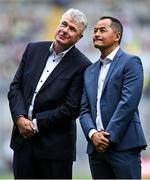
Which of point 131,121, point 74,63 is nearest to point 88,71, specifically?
point 74,63

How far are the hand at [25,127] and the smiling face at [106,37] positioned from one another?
1.88ft

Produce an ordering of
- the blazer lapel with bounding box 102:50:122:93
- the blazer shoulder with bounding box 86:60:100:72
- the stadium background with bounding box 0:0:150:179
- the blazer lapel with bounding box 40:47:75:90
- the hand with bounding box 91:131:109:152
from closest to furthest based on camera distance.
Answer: the hand with bounding box 91:131:109:152, the blazer lapel with bounding box 102:50:122:93, the blazer shoulder with bounding box 86:60:100:72, the blazer lapel with bounding box 40:47:75:90, the stadium background with bounding box 0:0:150:179

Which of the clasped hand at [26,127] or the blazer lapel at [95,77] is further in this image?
the clasped hand at [26,127]

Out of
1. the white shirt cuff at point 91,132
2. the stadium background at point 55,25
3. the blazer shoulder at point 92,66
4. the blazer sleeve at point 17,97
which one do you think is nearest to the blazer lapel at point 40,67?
the blazer sleeve at point 17,97

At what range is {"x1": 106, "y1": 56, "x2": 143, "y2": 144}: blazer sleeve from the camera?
11.8 ft

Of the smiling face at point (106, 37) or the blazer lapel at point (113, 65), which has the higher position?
the smiling face at point (106, 37)

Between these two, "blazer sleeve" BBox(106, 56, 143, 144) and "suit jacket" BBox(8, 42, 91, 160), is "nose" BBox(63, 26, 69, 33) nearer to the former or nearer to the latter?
"suit jacket" BBox(8, 42, 91, 160)

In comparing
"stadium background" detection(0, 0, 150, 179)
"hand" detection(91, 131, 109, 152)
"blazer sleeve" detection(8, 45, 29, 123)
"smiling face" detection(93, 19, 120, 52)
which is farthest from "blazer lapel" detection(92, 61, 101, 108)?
"stadium background" detection(0, 0, 150, 179)

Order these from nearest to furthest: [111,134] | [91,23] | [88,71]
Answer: [111,134] < [88,71] < [91,23]

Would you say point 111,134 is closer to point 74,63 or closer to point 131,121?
point 131,121

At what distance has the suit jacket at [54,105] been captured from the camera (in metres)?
3.88

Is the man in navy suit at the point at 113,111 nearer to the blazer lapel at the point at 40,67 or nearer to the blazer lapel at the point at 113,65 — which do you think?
the blazer lapel at the point at 113,65

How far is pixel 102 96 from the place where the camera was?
12.1ft

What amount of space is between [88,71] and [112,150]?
49 cm
